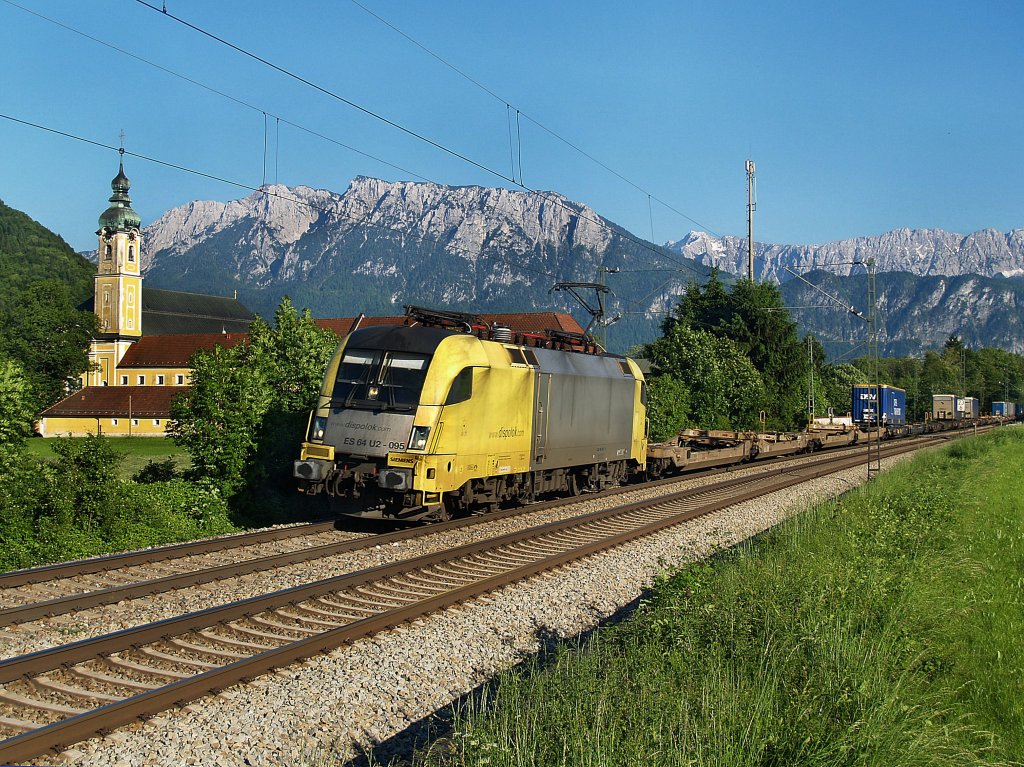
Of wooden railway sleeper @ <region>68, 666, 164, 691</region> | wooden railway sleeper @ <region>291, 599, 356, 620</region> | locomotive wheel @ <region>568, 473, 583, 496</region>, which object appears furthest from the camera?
locomotive wheel @ <region>568, 473, 583, 496</region>

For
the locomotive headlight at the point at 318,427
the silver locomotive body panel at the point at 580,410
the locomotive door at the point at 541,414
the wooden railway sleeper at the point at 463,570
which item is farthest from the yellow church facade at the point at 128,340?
the wooden railway sleeper at the point at 463,570

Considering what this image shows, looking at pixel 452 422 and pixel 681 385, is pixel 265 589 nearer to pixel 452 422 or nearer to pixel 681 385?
pixel 452 422

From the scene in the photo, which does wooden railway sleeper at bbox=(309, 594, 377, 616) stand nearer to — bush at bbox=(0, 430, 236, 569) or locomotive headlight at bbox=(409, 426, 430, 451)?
locomotive headlight at bbox=(409, 426, 430, 451)

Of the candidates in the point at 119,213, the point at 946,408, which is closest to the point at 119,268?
the point at 119,213

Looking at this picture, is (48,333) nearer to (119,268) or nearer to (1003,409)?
(119,268)

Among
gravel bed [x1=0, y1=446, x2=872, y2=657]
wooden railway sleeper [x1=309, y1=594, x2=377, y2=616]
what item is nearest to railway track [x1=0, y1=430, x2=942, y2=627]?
gravel bed [x1=0, y1=446, x2=872, y2=657]

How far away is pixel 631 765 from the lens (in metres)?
4.79

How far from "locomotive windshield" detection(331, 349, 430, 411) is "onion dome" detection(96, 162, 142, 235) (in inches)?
4178

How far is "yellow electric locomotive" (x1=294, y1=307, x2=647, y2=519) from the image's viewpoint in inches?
560

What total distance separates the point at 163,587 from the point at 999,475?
70.2 ft

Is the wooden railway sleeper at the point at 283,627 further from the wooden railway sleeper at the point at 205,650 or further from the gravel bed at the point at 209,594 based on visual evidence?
the gravel bed at the point at 209,594

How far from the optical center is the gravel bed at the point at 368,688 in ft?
20.0

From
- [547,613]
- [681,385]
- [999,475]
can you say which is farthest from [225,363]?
[681,385]

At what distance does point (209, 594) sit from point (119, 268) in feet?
363
